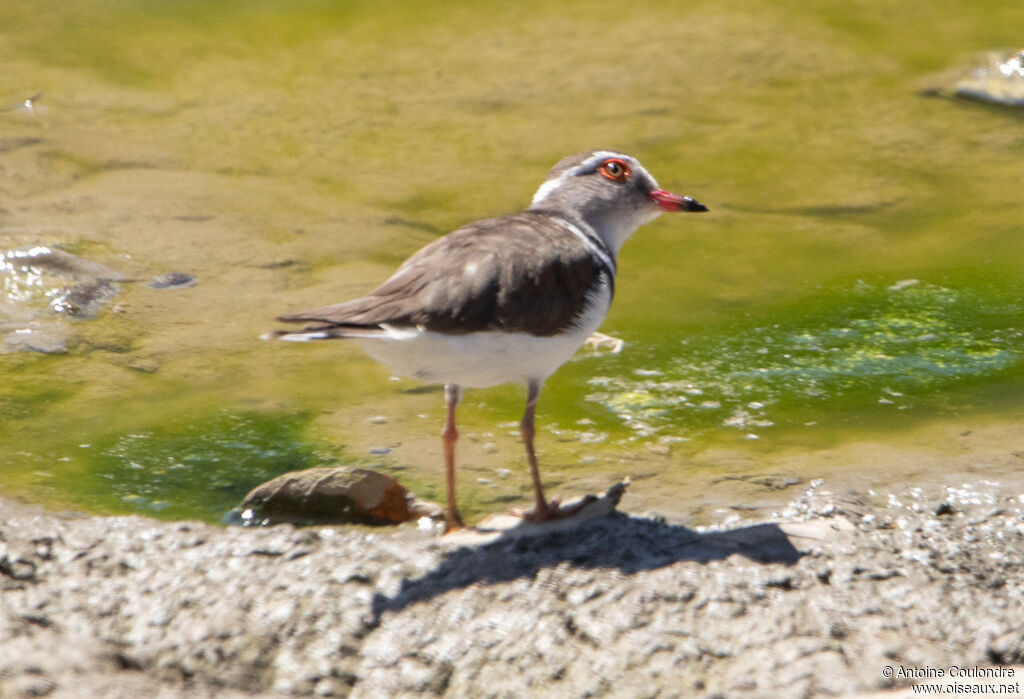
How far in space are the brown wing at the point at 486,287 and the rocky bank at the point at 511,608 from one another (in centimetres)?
83

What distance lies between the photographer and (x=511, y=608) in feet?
13.4

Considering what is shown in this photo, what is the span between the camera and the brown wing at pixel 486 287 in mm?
4520

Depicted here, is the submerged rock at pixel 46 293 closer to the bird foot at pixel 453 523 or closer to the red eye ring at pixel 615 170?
the bird foot at pixel 453 523

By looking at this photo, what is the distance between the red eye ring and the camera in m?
5.71

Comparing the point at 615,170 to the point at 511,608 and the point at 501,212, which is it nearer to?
the point at 511,608

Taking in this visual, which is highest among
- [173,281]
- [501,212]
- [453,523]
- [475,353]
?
[475,353]

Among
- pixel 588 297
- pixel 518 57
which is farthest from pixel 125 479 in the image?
pixel 518 57

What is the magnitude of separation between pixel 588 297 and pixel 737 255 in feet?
11.1

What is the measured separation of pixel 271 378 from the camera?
6.59 m

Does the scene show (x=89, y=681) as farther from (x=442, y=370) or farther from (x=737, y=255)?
(x=737, y=255)

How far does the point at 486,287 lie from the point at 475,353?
26 cm

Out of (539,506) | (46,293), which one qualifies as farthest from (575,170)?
(46,293)

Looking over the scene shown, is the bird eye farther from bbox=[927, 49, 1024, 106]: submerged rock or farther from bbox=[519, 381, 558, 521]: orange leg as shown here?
bbox=[927, 49, 1024, 106]: submerged rock

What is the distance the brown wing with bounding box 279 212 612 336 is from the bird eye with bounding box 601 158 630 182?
0.63 metres
